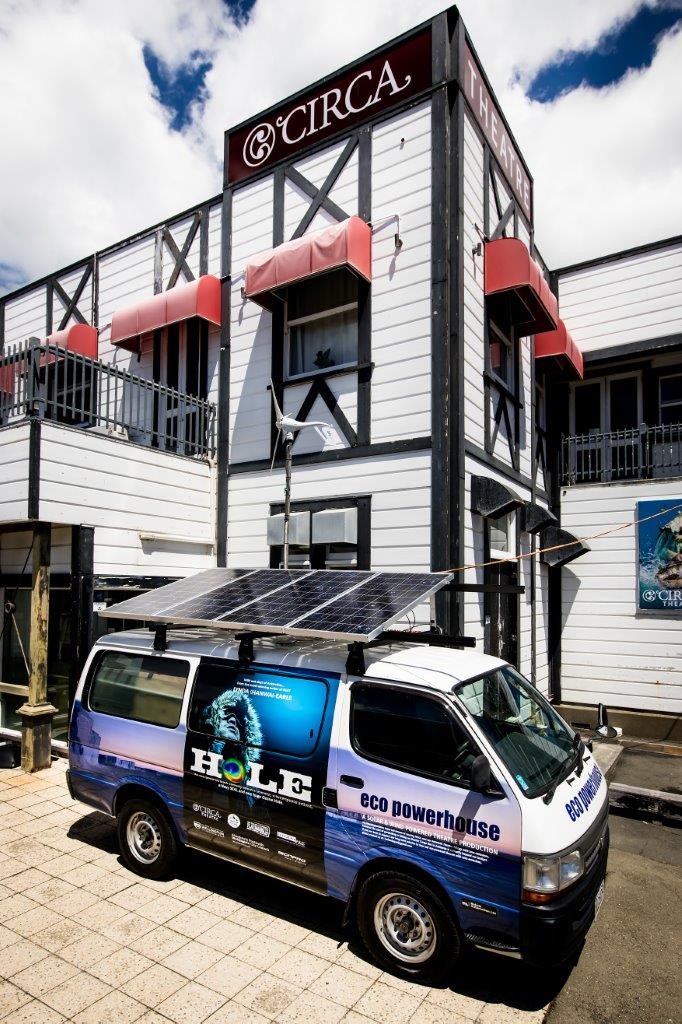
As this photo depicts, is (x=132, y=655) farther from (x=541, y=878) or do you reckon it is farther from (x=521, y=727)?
(x=541, y=878)

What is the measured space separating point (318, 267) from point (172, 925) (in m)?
7.15

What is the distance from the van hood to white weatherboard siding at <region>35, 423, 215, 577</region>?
6.08 meters

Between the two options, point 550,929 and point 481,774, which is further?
point 481,774

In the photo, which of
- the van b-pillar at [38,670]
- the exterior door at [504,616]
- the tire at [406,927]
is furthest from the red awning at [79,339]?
the tire at [406,927]

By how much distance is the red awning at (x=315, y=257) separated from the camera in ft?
25.8

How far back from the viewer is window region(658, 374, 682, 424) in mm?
12164

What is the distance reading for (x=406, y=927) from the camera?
12.8ft

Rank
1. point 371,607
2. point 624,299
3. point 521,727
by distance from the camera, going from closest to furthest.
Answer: point 521,727 → point 371,607 → point 624,299

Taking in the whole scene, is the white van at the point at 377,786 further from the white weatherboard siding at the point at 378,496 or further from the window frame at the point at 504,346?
the window frame at the point at 504,346

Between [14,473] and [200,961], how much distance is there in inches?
218

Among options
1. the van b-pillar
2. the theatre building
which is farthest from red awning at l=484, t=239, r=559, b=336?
the van b-pillar

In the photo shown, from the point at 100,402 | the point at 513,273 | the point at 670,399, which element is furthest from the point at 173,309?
the point at 670,399

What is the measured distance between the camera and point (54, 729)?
330 inches

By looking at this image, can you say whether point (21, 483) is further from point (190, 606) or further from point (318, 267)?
point (318, 267)
